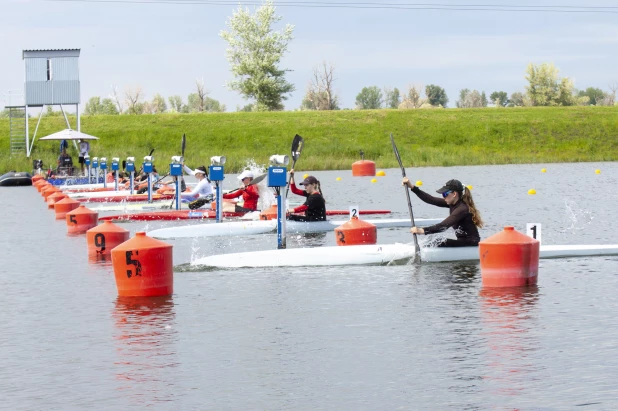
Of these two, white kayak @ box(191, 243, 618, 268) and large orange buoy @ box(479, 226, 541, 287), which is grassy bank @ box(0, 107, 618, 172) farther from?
large orange buoy @ box(479, 226, 541, 287)

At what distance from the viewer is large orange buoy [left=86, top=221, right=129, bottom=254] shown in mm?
19906

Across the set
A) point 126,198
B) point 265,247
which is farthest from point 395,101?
point 265,247

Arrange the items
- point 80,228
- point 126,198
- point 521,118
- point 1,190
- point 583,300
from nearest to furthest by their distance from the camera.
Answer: point 583,300
point 80,228
point 126,198
point 1,190
point 521,118

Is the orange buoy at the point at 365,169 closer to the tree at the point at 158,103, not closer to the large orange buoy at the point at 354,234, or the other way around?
the large orange buoy at the point at 354,234

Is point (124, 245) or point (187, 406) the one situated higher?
point (124, 245)

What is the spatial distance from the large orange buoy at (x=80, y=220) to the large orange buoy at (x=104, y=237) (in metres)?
5.25

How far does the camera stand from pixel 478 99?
180 meters

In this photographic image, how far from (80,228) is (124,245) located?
12.2 meters

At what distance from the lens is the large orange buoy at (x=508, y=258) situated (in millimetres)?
14109

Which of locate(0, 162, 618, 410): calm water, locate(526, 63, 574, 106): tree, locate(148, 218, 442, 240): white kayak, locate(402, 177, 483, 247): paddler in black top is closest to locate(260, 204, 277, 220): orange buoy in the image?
locate(148, 218, 442, 240): white kayak

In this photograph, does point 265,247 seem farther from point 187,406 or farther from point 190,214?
point 187,406

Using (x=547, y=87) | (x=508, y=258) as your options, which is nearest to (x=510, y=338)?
(x=508, y=258)

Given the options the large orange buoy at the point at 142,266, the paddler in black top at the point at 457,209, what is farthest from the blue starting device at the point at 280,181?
the large orange buoy at the point at 142,266

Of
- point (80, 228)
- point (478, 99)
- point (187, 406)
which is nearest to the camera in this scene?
point (187, 406)
